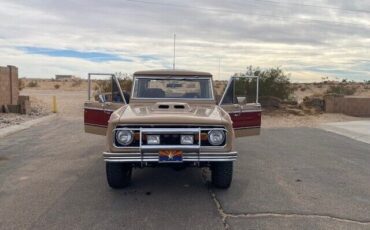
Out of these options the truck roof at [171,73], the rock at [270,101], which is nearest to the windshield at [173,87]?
the truck roof at [171,73]

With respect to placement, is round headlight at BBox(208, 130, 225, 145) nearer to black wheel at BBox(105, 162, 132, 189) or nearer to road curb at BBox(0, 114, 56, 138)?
black wheel at BBox(105, 162, 132, 189)

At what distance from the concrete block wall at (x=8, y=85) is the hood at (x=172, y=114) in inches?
598

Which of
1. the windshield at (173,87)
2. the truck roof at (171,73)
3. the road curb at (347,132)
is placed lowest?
the road curb at (347,132)

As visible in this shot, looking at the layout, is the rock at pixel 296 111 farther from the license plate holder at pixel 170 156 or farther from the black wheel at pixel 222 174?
the license plate holder at pixel 170 156

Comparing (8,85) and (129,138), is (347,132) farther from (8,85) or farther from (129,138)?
(8,85)

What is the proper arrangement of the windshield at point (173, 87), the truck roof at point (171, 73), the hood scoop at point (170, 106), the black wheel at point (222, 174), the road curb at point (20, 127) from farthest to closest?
the road curb at point (20, 127) → the truck roof at point (171, 73) → the windshield at point (173, 87) → the hood scoop at point (170, 106) → the black wheel at point (222, 174)

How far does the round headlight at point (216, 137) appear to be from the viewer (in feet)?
20.4

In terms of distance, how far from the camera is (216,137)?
→ 6.22 m

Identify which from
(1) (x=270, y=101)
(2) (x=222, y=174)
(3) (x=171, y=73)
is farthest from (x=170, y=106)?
(1) (x=270, y=101)

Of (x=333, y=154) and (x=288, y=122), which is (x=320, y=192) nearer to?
(x=333, y=154)

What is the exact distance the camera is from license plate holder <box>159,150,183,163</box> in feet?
20.1

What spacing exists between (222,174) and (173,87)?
7.35 feet

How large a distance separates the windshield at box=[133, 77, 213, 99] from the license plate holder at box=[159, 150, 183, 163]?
6.92 feet

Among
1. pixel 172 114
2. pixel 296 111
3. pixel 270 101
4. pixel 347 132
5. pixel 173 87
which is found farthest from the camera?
pixel 270 101
